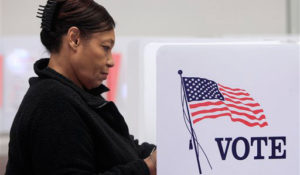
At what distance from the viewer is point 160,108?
0.86 metres

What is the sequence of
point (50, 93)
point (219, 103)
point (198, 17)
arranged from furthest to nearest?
point (198, 17) → point (50, 93) → point (219, 103)

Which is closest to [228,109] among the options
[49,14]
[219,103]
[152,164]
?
[219,103]

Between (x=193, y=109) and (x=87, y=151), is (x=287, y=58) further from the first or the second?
(x=87, y=151)

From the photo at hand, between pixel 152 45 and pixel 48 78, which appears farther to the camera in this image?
pixel 152 45

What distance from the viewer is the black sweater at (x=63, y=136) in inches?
37.1

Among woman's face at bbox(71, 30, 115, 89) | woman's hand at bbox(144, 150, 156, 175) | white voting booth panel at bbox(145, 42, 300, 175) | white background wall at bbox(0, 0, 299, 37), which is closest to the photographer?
white voting booth panel at bbox(145, 42, 300, 175)

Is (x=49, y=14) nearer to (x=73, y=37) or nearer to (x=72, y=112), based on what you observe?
(x=73, y=37)

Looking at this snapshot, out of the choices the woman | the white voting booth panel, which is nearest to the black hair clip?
the woman

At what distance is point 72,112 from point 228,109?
0.33m

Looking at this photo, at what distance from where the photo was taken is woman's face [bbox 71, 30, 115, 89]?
1.08 meters

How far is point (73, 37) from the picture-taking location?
1069mm

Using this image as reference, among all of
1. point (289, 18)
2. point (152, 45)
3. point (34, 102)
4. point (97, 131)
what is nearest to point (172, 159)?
point (97, 131)

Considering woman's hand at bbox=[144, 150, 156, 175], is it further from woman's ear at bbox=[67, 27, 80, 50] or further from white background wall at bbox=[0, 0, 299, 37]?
white background wall at bbox=[0, 0, 299, 37]

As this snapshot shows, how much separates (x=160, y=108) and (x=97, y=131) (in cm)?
21
